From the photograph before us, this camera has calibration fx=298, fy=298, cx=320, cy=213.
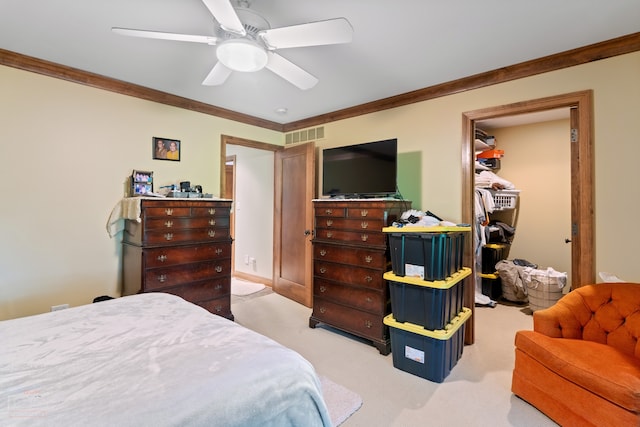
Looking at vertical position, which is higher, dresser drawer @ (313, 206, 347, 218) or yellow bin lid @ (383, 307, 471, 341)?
dresser drawer @ (313, 206, 347, 218)

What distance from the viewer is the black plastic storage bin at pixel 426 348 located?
7.20 ft

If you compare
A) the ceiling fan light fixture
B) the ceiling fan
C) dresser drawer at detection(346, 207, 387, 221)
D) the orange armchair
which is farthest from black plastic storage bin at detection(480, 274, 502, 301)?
the ceiling fan light fixture

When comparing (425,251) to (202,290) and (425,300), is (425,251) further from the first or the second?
(202,290)

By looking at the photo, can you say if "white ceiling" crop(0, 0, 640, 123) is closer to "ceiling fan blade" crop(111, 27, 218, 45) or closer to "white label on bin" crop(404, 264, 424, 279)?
"ceiling fan blade" crop(111, 27, 218, 45)

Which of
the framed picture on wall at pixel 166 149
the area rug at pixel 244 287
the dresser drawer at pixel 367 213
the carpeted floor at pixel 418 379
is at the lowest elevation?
the carpeted floor at pixel 418 379

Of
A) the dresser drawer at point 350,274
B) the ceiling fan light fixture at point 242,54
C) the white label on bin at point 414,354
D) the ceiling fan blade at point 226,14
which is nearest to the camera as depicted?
the ceiling fan blade at point 226,14

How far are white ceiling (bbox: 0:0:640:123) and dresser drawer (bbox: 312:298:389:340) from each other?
→ 218 centimetres

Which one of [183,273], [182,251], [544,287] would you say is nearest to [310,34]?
[182,251]

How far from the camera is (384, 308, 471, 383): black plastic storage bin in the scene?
2.20m

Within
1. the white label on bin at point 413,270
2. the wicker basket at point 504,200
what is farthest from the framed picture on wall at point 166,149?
the wicker basket at point 504,200

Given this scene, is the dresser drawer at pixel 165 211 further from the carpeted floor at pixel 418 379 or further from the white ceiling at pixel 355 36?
the carpeted floor at pixel 418 379

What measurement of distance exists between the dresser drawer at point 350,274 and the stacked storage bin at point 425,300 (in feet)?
0.63

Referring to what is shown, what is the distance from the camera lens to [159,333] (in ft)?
4.06

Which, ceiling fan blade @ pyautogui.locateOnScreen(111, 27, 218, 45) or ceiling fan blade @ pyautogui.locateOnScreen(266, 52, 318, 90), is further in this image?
ceiling fan blade @ pyautogui.locateOnScreen(266, 52, 318, 90)
